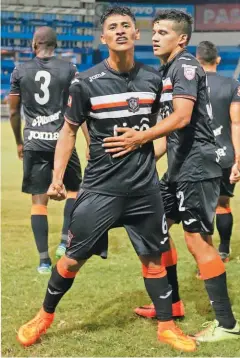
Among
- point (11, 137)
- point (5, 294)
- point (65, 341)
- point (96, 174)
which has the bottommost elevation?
point (11, 137)

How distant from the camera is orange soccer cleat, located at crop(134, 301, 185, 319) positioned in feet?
15.9

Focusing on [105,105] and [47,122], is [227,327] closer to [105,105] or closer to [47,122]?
[105,105]

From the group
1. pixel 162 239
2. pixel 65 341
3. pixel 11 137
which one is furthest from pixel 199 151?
pixel 11 137

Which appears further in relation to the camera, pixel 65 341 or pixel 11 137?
pixel 11 137

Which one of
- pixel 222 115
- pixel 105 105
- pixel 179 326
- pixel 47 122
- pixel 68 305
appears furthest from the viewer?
pixel 47 122

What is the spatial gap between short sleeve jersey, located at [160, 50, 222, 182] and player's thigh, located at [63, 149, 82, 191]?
2.35 meters

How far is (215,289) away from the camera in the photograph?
4402mm

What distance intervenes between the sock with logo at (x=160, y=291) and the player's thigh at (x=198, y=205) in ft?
1.25

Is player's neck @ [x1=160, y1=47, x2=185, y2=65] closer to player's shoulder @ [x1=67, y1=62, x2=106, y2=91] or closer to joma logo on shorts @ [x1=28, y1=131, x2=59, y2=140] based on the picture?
player's shoulder @ [x1=67, y1=62, x2=106, y2=91]

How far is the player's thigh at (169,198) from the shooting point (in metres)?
4.68

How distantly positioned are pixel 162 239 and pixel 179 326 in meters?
0.83

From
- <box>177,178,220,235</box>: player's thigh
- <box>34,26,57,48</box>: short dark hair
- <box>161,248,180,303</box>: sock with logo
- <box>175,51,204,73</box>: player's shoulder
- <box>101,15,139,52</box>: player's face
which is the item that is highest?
<box>101,15,139,52</box>: player's face

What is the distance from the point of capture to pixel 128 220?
4.27 metres

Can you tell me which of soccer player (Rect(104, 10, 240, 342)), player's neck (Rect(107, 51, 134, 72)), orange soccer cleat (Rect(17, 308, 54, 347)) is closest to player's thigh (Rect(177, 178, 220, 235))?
soccer player (Rect(104, 10, 240, 342))
